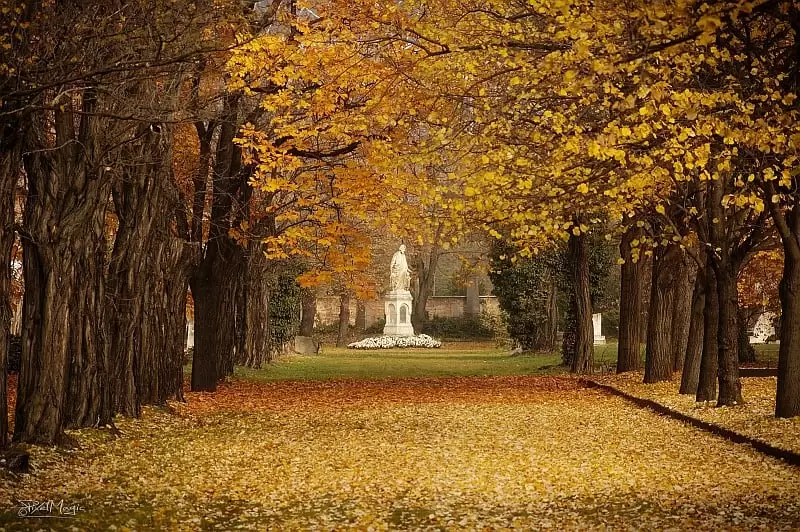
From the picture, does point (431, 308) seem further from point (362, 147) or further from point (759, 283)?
point (362, 147)

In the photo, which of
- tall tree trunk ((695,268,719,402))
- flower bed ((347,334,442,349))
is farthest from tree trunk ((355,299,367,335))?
tall tree trunk ((695,268,719,402))

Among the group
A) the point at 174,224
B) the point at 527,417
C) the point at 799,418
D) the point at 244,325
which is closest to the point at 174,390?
the point at 174,224

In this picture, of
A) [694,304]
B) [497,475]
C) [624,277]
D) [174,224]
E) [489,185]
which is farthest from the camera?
[624,277]

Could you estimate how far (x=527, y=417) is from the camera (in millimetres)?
20797

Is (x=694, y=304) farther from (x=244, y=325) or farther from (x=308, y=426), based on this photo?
(x=244, y=325)

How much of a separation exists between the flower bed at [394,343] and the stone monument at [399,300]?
1.93m

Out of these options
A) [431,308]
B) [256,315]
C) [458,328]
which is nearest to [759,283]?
[256,315]

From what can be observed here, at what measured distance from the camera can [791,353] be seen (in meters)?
17.8

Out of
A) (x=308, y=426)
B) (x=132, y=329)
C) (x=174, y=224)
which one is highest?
(x=174, y=224)

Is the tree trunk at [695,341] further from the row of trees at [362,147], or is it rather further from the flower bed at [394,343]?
the flower bed at [394,343]

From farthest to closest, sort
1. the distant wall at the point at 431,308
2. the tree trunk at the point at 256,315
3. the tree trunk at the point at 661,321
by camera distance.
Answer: the distant wall at the point at 431,308 < the tree trunk at the point at 256,315 < the tree trunk at the point at 661,321

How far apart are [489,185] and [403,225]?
8.22 metres

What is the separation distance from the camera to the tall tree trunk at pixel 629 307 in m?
30.8

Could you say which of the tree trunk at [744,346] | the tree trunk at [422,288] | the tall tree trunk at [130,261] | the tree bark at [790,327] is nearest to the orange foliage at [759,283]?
the tree trunk at [744,346]
